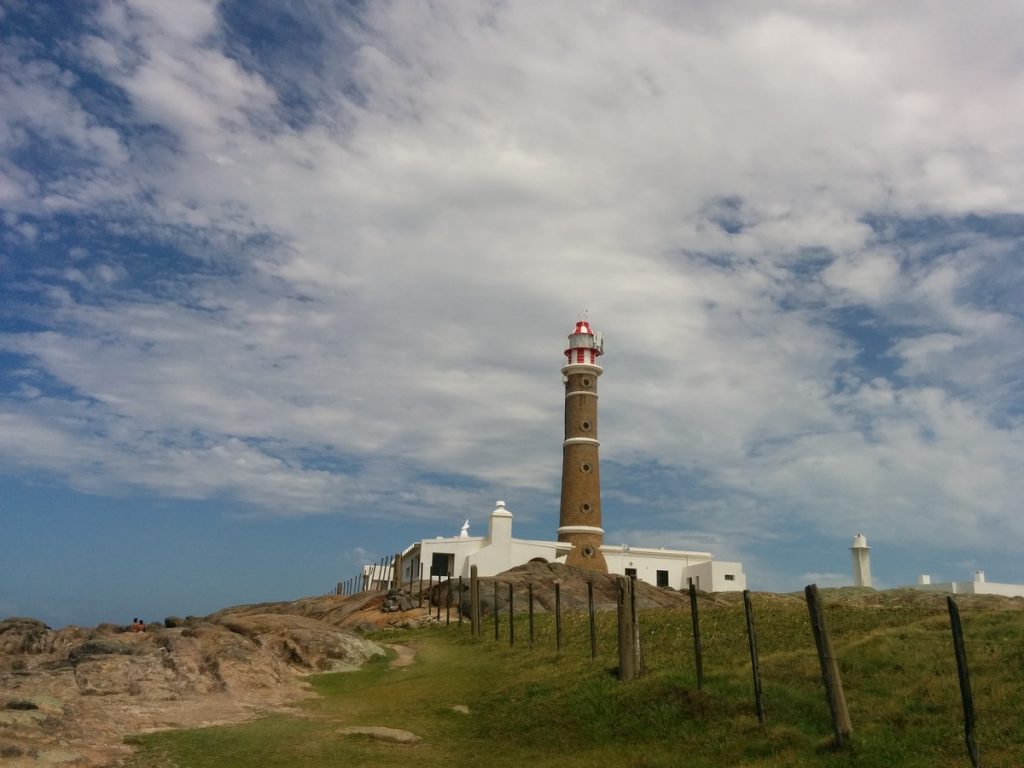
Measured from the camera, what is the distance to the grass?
13.0 m

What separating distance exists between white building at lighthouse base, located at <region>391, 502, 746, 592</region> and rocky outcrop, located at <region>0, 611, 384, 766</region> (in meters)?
24.3

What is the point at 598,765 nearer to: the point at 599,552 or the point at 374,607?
the point at 374,607

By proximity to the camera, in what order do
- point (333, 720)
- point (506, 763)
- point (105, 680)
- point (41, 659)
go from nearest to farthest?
1. point (506, 763)
2. point (333, 720)
3. point (105, 680)
4. point (41, 659)

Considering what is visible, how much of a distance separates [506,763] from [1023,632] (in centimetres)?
1148

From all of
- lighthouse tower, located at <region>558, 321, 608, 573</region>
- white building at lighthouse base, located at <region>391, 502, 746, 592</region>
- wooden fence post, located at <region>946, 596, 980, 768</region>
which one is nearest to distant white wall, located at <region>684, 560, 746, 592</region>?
white building at lighthouse base, located at <region>391, 502, 746, 592</region>

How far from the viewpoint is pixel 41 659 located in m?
24.3

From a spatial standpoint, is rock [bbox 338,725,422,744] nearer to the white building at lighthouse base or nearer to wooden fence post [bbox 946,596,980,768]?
wooden fence post [bbox 946,596,980,768]

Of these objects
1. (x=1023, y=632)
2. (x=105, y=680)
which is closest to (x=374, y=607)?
(x=105, y=680)

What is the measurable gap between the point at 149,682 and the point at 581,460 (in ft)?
133

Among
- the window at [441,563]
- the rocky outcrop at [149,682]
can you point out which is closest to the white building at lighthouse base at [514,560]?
the window at [441,563]

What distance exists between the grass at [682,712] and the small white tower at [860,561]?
40.4m

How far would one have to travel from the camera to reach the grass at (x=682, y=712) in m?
13.0

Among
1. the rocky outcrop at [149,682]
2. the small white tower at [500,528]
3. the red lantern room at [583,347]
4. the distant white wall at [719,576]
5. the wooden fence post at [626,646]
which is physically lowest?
the rocky outcrop at [149,682]

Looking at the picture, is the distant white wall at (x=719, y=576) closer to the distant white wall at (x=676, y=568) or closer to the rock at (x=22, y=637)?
the distant white wall at (x=676, y=568)
